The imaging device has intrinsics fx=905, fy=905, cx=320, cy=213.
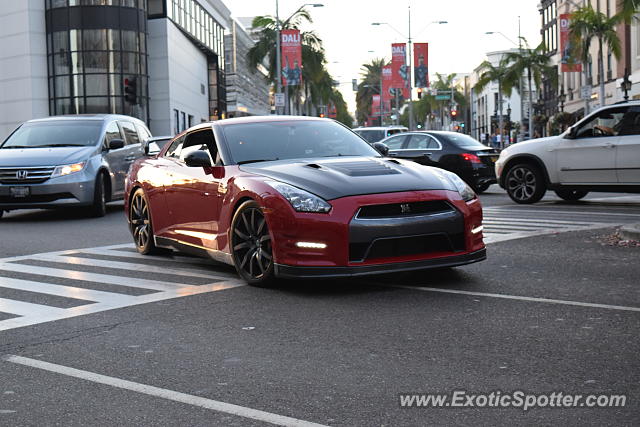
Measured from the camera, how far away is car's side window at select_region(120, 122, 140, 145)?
1730 cm

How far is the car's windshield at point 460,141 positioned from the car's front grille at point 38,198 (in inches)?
350

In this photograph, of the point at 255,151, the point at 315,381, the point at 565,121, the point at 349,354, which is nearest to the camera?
the point at 315,381

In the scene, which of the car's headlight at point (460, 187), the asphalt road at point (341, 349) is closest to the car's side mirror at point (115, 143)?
the asphalt road at point (341, 349)

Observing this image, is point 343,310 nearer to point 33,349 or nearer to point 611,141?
point 33,349

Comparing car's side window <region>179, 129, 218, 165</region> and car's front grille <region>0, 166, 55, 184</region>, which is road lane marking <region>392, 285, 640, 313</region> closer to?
car's side window <region>179, 129, 218, 165</region>

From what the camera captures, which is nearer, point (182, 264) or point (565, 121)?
point (182, 264)

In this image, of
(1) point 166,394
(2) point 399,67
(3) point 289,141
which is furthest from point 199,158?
(2) point 399,67

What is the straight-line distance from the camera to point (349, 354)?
5.00m

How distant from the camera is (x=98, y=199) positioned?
15.4 meters

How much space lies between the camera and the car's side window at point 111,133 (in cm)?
1620

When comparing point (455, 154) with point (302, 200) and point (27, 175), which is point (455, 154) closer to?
point (27, 175)

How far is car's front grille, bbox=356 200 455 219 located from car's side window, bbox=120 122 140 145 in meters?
11.2

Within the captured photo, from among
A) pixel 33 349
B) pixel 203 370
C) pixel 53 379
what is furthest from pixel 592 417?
pixel 33 349

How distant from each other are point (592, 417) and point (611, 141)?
12.0 meters
